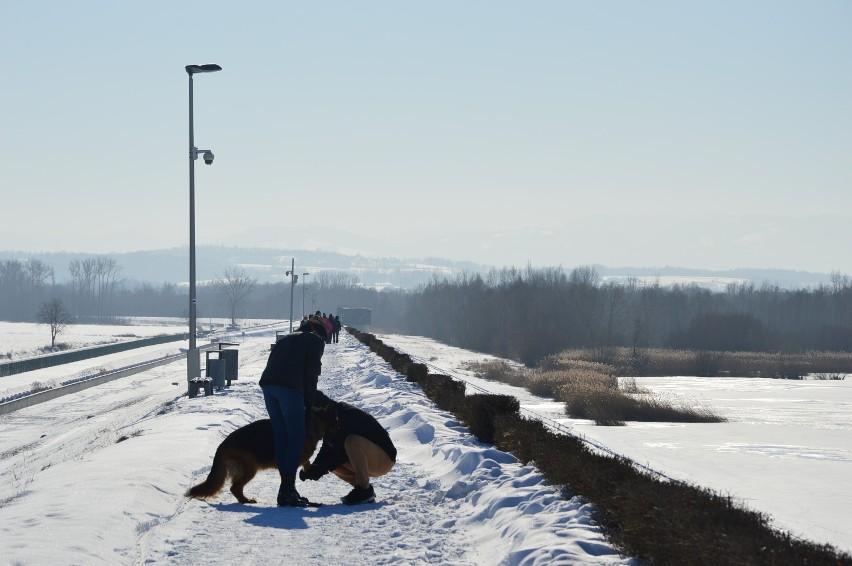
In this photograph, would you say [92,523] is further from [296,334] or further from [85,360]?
[85,360]

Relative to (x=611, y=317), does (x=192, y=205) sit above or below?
above

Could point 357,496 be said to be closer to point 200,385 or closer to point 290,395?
point 290,395

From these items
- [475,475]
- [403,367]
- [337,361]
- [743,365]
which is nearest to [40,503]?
[475,475]

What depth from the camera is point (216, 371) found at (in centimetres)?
2706

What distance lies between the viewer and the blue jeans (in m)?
9.27

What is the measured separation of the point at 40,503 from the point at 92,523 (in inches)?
48.2

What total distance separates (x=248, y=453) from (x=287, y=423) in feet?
1.93

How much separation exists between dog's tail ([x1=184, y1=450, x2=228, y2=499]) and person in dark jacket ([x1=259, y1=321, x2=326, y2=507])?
0.57m

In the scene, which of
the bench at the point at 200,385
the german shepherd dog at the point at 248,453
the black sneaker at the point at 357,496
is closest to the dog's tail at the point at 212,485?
the german shepherd dog at the point at 248,453

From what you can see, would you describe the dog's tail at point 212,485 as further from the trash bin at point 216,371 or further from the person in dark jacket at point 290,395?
the trash bin at point 216,371

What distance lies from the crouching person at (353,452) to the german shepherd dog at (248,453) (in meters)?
0.10

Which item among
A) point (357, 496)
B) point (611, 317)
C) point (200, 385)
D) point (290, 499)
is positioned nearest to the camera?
point (290, 499)

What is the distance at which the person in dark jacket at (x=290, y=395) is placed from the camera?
30.4 ft

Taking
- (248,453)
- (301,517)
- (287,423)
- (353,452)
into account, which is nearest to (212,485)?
(248,453)
